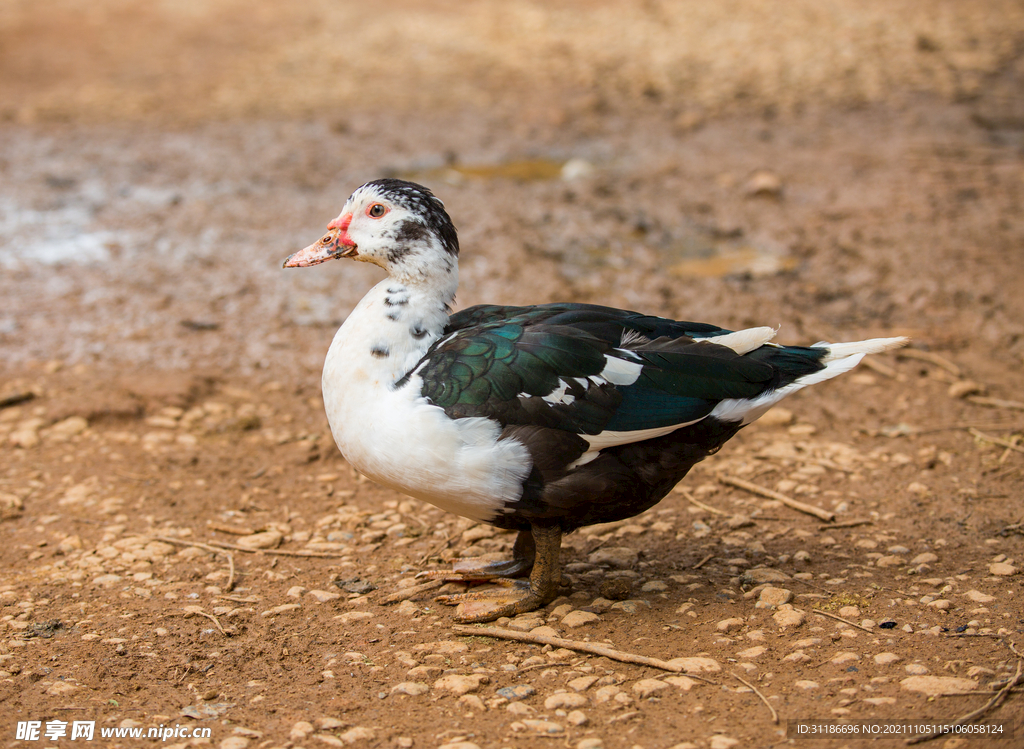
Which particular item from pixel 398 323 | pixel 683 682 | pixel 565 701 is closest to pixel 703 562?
pixel 683 682

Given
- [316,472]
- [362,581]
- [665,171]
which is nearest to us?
[362,581]

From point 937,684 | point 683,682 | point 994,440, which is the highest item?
point 994,440

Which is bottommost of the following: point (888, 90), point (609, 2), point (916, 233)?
point (916, 233)

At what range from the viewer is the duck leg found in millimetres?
3336

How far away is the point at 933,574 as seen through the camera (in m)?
3.45

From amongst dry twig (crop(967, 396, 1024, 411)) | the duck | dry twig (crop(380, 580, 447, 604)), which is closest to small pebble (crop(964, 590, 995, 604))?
the duck

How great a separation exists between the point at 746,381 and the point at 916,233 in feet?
12.5

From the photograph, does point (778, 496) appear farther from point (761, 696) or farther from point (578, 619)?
point (761, 696)

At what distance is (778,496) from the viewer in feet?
13.5

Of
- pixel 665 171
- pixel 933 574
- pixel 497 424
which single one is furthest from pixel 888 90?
pixel 497 424

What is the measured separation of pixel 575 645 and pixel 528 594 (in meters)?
0.39

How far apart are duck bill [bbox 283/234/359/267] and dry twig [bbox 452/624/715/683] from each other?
4.83 ft

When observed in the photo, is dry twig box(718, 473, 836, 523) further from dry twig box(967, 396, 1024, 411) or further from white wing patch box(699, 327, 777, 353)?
dry twig box(967, 396, 1024, 411)

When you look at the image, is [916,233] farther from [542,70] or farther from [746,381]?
[542,70]
